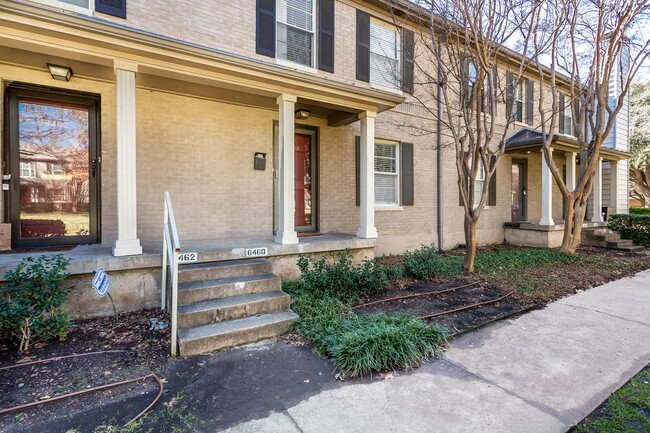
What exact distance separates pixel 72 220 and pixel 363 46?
20.9 ft

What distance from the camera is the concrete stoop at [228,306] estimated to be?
3.24 metres

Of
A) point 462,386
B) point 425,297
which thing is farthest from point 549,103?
point 462,386

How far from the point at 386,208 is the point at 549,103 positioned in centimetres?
763

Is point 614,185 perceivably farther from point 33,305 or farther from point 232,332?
point 33,305

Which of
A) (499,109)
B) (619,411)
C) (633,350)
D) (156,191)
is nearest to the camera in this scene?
(619,411)

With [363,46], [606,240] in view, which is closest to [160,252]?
[363,46]

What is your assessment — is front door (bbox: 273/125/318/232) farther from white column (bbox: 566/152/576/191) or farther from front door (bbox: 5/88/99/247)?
white column (bbox: 566/152/576/191)

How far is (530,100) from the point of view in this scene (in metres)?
10.3

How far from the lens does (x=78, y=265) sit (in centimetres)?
366

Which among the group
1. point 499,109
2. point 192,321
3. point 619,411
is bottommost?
point 619,411

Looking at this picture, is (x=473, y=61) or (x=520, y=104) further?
(x=520, y=104)

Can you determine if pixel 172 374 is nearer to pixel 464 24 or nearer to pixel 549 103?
pixel 464 24

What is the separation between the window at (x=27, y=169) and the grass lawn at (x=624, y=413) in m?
6.62

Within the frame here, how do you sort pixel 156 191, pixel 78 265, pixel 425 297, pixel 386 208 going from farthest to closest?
1. pixel 386 208
2. pixel 156 191
3. pixel 425 297
4. pixel 78 265
